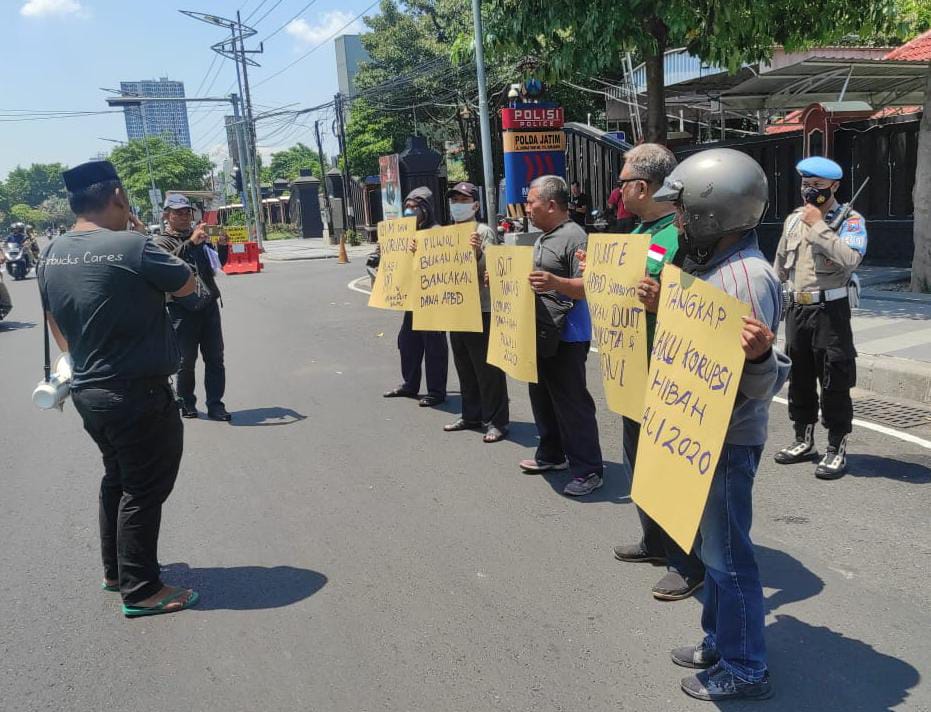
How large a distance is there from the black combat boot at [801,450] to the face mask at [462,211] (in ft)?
8.89

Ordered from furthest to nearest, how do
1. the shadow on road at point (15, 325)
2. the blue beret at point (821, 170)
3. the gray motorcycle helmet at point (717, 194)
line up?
the shadow on road at point (15, 325) < the blue beret at point (821, 170) < the gray motorcycle helmet at point (717, 194)

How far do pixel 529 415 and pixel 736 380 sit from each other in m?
4.24

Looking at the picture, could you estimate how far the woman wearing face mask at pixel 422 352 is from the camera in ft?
21.1

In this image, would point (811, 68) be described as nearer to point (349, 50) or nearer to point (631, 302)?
point (631, 302)

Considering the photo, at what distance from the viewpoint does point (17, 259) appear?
83.4ft

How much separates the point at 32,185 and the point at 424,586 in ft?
617

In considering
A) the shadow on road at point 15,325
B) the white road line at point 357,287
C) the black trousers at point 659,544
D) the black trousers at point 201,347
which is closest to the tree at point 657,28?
the white road line at point 357,287

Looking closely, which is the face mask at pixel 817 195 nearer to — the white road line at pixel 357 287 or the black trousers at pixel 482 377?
the black trousers at pixel 482 377

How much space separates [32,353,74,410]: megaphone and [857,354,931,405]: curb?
6167 mm

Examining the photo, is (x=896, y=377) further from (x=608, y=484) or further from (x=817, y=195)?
(x=608, y=484)

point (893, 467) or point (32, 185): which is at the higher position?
point (32, 185)

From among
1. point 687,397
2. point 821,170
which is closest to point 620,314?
point 687,397

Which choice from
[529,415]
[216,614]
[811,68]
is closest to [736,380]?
[216,614]

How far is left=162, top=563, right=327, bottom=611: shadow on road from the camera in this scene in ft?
11.9
